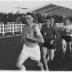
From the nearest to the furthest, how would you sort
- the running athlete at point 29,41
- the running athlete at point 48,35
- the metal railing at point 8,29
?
1. the running athlete at point 29,41
2. the running athlete at point 48,35
3. the metal railing at point 8,29

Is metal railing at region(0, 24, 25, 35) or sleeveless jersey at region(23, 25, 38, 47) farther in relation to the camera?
metal railing at region(0, 24, 25, 35)

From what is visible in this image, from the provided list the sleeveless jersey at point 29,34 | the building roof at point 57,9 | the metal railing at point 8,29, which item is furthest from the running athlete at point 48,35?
the metal railing at point 8,29

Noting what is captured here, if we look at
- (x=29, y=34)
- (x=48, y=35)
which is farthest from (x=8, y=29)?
(x=29, y=34)

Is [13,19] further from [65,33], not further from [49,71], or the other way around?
[49,71]

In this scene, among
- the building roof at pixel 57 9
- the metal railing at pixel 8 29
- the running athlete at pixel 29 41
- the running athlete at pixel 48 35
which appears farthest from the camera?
the metal railing at pixel 8 29

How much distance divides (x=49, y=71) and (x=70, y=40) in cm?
255

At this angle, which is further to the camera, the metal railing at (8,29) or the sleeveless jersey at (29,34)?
the metal railing at (8,29)

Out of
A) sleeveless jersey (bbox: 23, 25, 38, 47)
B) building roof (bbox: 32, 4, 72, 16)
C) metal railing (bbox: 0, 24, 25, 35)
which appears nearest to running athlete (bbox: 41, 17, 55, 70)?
sleeveless jersey (bbox: 23, 25, 38, 47)

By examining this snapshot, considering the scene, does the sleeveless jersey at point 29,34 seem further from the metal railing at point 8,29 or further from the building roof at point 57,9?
the metal railing at point 8,29

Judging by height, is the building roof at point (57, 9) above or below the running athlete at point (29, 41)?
above

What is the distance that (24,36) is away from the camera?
4.49 meters

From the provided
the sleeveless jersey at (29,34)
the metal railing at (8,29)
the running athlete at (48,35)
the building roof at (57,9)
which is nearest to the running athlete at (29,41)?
the sleeveless jersey at (29,34)

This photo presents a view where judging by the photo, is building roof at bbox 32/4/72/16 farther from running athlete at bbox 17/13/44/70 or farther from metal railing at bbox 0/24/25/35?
metal railing at bbox 0/24/25/35

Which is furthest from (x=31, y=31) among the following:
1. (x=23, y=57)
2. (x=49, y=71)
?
(x=49, y=71)
